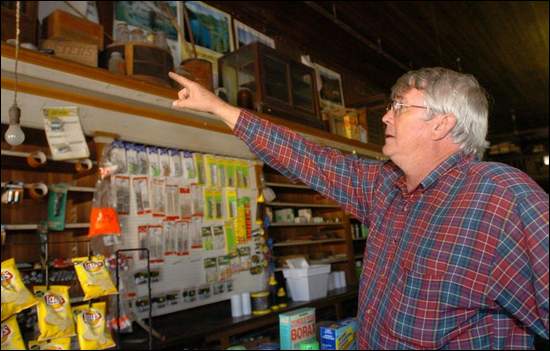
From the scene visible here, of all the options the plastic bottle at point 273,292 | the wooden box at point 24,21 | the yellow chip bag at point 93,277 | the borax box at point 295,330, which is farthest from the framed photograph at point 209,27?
the yellow chip bag at point 93,277

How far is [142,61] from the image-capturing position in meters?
2.99

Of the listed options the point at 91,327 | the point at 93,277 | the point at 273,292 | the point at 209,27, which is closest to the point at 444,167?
the point at 93,277

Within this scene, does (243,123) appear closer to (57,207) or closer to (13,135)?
(13,135)

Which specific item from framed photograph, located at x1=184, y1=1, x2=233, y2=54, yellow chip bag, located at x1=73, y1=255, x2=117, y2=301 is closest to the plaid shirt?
yellow chip bag, located at x1=73, y1=255, x2=117, y2=301

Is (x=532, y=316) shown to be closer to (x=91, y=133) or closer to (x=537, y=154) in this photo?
(x=91, y=133)

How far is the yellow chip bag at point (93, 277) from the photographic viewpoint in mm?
1643

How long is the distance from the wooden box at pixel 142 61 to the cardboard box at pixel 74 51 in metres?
0.18

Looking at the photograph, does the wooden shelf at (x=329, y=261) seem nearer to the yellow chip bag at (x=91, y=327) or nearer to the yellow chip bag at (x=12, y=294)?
the yellow chip bag at (x=91, y=327)

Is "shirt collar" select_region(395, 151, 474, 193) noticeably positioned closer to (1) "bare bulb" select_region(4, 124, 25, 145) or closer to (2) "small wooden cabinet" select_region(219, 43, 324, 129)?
(1) "bare bulb" select_region(4, 124, 25, 145)

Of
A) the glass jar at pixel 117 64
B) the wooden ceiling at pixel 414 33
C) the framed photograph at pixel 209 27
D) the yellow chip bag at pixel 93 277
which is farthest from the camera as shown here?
the wooden ceiling at pixel 414 33

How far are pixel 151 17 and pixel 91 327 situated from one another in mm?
2754

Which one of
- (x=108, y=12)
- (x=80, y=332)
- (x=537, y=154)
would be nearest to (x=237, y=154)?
(x=108, y=12)

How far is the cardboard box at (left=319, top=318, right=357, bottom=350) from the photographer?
7.50ft

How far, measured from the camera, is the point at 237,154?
3.77 meters
